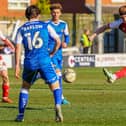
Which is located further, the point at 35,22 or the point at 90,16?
the point at 90,16

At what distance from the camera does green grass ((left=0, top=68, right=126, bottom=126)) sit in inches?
531

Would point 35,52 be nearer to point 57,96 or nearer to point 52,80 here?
point 52,80

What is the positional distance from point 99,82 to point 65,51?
17815 millimetres

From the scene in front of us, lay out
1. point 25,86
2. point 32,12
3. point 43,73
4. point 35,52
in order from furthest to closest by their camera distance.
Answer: point 25,86
point 43,73
point 35,52
point 32,12

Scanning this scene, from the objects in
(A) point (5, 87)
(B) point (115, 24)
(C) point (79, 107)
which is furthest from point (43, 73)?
(A) point (5, 87)

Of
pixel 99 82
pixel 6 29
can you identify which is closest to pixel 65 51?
pixel 6 29

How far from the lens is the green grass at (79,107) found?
13.5m

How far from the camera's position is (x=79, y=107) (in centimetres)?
1605

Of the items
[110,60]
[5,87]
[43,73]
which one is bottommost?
[110,60]

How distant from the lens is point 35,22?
13312mm

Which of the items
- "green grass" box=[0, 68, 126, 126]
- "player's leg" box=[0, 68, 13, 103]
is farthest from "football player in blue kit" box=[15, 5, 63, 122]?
"player's leg" box=[0, 68, 13, 103]

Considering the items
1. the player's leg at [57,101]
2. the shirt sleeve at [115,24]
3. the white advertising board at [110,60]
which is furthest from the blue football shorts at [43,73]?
the white advertising board at [110,60]

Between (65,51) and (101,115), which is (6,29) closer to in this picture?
(65,51)

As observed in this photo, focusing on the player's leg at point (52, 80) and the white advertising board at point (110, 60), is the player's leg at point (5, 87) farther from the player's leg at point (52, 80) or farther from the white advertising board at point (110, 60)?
the white advertising board at point (110, 60)
